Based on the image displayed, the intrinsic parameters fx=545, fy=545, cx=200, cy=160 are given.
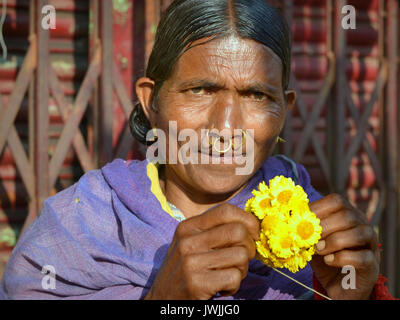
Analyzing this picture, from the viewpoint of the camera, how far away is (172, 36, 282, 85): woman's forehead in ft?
6.77

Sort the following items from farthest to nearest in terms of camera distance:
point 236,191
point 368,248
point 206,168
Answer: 1. point 236,191
2. point 206,168
3. point 368,248

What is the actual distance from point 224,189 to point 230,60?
50 centimetres

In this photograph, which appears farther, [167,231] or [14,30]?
[14,30]

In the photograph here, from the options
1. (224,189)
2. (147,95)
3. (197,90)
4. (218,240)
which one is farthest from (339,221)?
(147,95)

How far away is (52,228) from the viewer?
220 centimetres

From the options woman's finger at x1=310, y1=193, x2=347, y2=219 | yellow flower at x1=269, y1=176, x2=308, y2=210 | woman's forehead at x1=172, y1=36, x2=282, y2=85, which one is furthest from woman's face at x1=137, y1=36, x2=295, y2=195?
woman's finger at x1=310, y1=193, x2=347, y2=219

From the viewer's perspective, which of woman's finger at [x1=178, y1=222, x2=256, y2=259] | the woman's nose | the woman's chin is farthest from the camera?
the woman's chin

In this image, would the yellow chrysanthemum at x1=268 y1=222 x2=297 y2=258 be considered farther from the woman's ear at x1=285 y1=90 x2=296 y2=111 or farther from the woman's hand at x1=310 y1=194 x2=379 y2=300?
the woman's ear at x1=285 y1=90 x2=296 y2=111

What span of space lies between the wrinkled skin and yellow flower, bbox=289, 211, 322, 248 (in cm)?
6

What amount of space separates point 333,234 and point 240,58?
2.47ft

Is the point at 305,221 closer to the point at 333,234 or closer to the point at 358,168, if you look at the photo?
the point at 333,234

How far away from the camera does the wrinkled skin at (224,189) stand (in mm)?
1700

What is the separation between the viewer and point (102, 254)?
2150 millimetres
